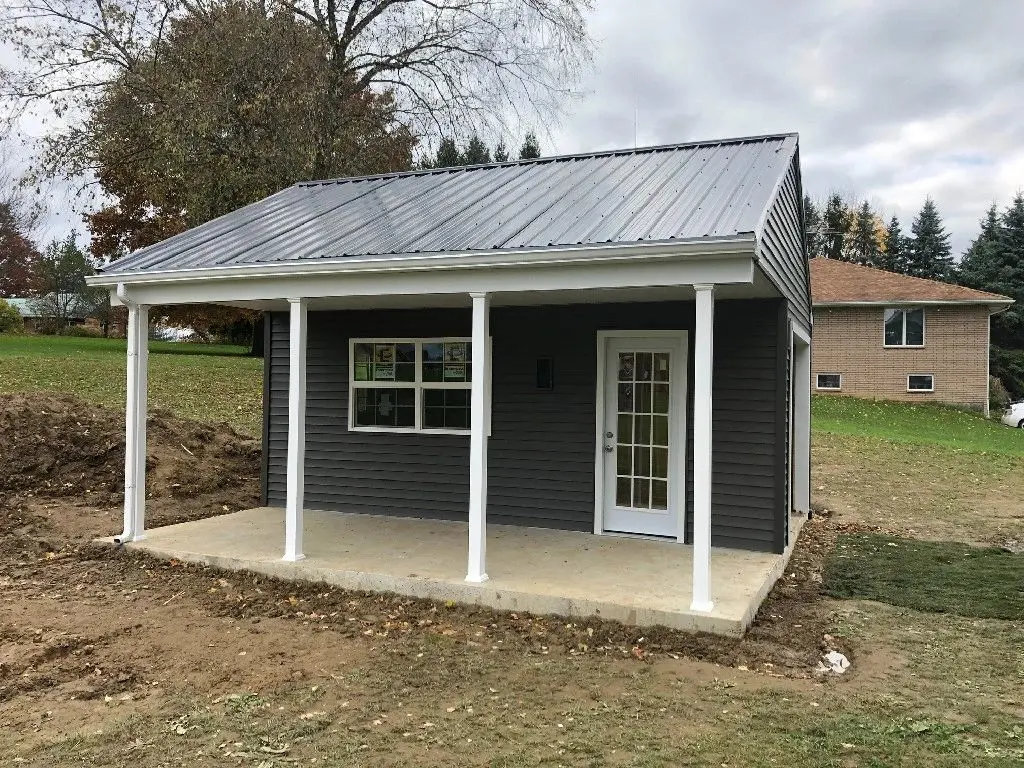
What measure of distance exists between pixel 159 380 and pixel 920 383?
21611 mm

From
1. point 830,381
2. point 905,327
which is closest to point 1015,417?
point 905,327

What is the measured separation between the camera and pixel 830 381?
24938mm

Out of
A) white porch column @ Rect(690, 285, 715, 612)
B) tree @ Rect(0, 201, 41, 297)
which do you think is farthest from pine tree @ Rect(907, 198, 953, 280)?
tree @ Rect(0, 201, 41, 297)

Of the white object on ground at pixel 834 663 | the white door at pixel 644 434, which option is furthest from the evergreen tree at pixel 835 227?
the white object on ground at pixel 834 663

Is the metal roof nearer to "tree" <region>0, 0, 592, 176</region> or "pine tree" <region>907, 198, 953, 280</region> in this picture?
"tree" <region>0, 0, 592, 176</region>

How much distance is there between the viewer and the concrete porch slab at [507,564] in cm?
509

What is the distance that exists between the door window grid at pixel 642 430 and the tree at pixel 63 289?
113 feet

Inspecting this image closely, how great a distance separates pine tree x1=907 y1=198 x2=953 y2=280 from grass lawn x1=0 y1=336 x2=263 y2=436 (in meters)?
33.3

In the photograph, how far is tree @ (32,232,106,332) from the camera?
3957 cm

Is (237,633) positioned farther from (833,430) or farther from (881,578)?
(833,430)

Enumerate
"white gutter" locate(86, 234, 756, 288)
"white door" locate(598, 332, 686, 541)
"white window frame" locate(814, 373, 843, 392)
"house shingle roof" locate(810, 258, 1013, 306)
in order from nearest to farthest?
1. "white gutter" locate(86, 234, 756, 288)
2. "white door" locate(598, 332, 686, 541)
3. "house shingle roof" locate(810, 258, 1013, 306)
4. "white window frame" locate(814, 373, 843, 392)

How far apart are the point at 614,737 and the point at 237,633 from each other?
2.61 m

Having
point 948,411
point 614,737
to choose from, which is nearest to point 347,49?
point 614,737

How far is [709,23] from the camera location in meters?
12.1
